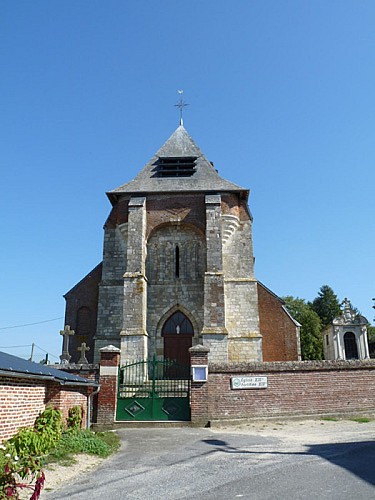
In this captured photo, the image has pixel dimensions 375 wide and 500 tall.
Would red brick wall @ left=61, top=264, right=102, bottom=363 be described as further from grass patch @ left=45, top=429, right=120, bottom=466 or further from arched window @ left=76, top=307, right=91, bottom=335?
grass patch @ left=45, top=429, right=120, bottom=466

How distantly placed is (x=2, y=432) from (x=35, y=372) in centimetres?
110

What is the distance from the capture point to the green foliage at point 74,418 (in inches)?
388

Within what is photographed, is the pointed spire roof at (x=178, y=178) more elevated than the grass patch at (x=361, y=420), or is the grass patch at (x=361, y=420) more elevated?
the pointed spire roof at (x=178, y=178)

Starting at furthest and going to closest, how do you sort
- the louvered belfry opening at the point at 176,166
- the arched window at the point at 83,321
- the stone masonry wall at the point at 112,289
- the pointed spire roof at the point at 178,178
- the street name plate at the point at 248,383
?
1. the louvered belfry opening at the point at 176,166
2. the pointed spire roof at the point at 178,178
3. the arched window at the point at 83,321
4. the stone masonry wall at the point at 112,289
5. the street name plate at the point at 248,383

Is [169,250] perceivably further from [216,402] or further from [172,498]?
[172,498]

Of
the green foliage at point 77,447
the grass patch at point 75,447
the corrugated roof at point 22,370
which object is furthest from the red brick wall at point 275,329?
the corrugated roof at point 22,370

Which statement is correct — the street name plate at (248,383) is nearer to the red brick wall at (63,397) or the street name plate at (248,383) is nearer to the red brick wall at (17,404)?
the red brick wall at (63,397)

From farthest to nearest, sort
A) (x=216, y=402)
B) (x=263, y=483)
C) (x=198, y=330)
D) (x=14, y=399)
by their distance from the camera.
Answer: (x=198, y=330)
(x=216, y=402)
(x=14, y=399)
(x=263, y=483)

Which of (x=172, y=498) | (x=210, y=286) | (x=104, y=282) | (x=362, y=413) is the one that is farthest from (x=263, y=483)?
(x=104, y=282)

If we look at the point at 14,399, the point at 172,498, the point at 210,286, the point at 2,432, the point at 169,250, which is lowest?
the point at 172,498

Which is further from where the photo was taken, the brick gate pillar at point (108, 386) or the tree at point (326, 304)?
the tree at point (326, 304)

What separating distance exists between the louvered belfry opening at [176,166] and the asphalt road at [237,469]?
1576 centimetres

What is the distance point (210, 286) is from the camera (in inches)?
754

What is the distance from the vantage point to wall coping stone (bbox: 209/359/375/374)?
12883 mm
